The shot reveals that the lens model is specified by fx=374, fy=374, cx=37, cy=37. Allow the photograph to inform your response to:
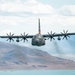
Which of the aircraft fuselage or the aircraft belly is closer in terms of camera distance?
the aircraft belly

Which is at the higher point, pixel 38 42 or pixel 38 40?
pixel 38 40

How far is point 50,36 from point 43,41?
16086 mm

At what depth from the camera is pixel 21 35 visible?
185m

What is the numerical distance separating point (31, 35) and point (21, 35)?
16.4 feet

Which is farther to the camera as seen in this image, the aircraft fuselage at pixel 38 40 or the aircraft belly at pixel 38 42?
the aircraft fuselage at pixel 38 40

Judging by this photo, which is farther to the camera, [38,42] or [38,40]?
[38,40]

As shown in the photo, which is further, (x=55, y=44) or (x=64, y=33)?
(x=64, y=33)

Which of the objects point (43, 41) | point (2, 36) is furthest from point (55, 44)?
point (2, 36)

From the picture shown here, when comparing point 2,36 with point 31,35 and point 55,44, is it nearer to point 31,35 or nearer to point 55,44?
point 31,35

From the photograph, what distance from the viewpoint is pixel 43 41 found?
16650 centimetres

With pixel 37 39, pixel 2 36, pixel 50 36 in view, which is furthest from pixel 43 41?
pixel 2 36

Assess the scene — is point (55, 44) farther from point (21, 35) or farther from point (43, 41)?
point (21, 35)

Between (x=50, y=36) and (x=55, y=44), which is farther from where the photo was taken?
(x=50, y=36)

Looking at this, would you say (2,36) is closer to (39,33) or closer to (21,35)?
(21,35)
